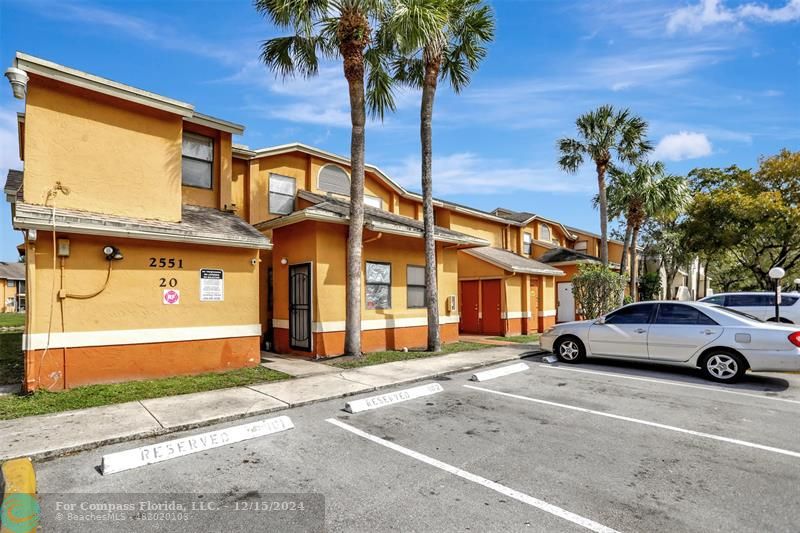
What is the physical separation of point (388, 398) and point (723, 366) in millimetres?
6849

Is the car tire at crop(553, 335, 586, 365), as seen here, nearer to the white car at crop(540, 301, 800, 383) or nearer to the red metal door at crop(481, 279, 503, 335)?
the white car at crop(540, 301, 800, 383)

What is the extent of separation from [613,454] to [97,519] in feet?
16.8

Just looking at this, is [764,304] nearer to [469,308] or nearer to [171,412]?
[469,308]

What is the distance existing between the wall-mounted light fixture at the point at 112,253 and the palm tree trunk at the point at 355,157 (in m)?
4.91

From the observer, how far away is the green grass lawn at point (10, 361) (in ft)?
27.7

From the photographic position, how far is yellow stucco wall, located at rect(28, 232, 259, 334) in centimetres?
731

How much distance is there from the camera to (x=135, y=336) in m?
8.15

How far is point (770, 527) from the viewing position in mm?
3311

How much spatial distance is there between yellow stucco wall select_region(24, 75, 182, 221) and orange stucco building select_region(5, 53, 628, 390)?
2 cm

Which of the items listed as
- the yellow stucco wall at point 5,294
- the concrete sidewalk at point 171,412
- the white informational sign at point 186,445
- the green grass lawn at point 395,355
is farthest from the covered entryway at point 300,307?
the yellow stucco wall at point 5,294

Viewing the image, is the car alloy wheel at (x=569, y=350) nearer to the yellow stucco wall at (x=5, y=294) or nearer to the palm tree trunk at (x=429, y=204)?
the palm tree trunk at (x=429, y=204)

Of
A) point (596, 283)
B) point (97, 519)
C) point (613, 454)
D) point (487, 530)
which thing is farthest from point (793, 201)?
point (97, 519)

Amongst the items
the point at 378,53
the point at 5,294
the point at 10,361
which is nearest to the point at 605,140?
the point at 378,53

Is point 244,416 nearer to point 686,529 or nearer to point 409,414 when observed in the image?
point 409,414
